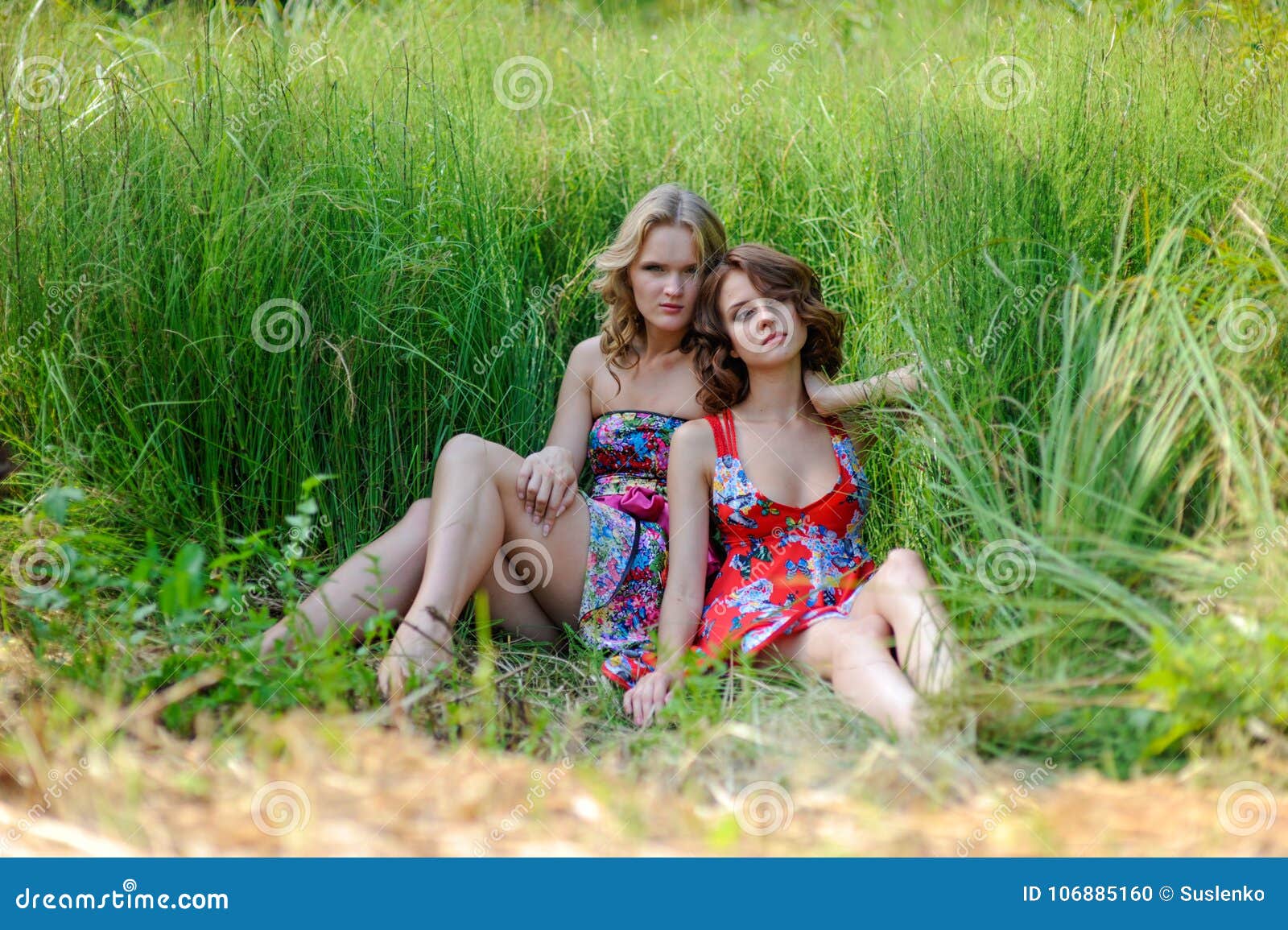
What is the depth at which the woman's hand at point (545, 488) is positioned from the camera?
2480 mm

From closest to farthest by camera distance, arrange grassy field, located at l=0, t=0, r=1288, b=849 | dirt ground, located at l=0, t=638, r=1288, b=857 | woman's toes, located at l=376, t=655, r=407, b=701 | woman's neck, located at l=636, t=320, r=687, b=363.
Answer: dirt ground, located at l=0, t=638, r=1288, b=857
grassy field, located at l=0, t=0, r=1288, b=849
woman's toes, located at l=376, t=655, r=407, b=701
woman's neck, located at l=636, t=320, r=687, b=363

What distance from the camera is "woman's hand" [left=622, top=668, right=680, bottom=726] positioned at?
2.23 metres

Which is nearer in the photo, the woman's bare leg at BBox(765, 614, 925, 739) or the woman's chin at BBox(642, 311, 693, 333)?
the woman's bare leg at BBox(765, 614, 925, 739)

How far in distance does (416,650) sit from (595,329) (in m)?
1.43

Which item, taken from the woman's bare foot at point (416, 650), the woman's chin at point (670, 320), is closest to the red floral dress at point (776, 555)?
the woman's chin at point (670, 320)

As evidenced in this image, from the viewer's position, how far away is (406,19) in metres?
3.60

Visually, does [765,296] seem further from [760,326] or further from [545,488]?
[545,488]

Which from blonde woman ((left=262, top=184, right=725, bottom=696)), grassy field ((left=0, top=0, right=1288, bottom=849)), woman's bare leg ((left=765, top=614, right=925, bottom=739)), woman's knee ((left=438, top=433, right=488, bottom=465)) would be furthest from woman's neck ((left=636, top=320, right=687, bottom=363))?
woman's bare leg ((left=765, top=614, right=925, bottom=739))

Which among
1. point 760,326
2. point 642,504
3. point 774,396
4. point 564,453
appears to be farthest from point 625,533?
point 760,326

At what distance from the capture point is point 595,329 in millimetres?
3361

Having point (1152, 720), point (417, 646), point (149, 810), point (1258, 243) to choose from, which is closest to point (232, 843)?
point (149, 810)

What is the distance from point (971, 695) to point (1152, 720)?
271 mm

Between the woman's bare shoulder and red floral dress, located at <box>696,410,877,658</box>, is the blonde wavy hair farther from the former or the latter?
red floral dress, located at <box>696,410,877,658</box>

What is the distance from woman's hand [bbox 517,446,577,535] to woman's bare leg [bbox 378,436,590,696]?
0.07 feet
